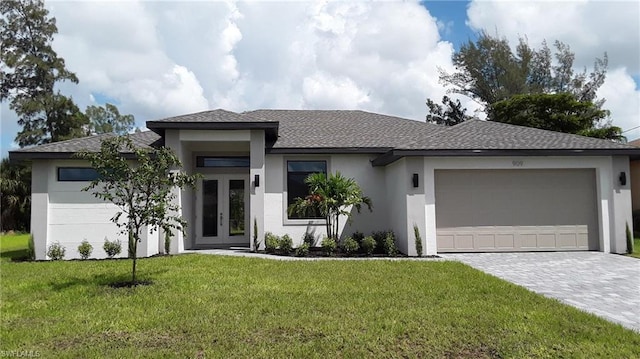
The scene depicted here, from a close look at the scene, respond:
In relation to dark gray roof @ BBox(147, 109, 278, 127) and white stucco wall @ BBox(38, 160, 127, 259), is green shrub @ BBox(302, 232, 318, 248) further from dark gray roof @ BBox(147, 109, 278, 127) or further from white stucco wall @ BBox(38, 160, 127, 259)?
white stucco wall @ BBox(38, 160, 127, 259)

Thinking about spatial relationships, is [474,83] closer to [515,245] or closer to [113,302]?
→ [515,245]

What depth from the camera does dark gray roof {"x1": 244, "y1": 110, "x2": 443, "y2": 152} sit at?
13.4 meters

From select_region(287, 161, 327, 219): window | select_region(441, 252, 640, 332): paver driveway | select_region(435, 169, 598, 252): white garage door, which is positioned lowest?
select_region(441, 252, 640, 332): paver driveway

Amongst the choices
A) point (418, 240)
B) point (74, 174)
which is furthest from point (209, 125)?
point (418, 240)

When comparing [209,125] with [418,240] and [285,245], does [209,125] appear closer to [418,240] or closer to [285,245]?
[285,245]

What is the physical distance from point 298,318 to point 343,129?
10869mm

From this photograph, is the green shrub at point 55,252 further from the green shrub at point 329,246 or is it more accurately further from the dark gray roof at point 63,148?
the green shrub at point 329,246

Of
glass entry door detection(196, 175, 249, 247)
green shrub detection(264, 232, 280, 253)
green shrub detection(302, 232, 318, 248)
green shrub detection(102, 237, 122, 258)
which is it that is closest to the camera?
green shrub detection(102, 237, 122, 258)

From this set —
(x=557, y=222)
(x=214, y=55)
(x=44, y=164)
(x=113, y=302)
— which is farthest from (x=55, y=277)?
(x=557, y=222)

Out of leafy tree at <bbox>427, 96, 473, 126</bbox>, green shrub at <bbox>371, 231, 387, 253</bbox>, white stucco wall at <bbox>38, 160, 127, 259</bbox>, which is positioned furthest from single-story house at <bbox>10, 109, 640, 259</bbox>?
leafy tree at <bbox>427, 96, 473, 126</bbox>

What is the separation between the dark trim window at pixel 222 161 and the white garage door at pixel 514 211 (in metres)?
6.71

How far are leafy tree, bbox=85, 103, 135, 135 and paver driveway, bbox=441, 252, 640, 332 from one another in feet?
139

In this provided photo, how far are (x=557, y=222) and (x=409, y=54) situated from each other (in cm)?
755

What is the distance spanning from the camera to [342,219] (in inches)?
511
